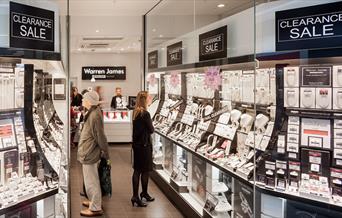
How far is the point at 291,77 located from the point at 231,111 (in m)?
1.24

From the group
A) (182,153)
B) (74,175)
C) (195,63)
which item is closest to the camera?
(195,63)

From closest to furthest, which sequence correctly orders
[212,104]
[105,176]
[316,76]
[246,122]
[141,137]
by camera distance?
[316,76], [246,122], [212,104], [141,137], [105,176]

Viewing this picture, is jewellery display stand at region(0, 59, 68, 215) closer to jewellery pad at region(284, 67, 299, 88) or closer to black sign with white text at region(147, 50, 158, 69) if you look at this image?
jewellery pad at region(284, 67, 299, 88)

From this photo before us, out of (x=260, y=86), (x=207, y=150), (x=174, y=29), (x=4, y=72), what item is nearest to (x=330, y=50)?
(x=260, y=86)

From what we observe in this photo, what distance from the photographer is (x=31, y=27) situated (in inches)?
119

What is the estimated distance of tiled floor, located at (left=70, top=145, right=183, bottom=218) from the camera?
5.32m

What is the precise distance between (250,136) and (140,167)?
2.23 metres

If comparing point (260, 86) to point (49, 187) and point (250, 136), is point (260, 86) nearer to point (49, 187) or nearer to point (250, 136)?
point (250, 136)

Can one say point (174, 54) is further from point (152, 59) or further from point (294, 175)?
point (294, 175)

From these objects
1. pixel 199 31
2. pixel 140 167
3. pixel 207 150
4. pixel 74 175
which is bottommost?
pixel 74 175

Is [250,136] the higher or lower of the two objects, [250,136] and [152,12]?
the lower

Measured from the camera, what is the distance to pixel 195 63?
16.3 feet

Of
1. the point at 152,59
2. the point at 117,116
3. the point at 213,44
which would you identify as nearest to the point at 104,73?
the point at 117,116

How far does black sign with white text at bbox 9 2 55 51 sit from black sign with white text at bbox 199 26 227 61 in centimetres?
174
